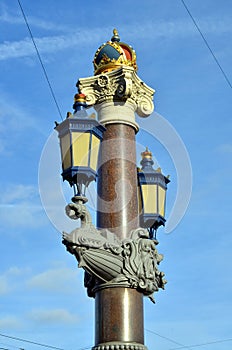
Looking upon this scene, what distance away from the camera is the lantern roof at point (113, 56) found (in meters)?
8.87

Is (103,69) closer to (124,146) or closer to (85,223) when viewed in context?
(124,146)

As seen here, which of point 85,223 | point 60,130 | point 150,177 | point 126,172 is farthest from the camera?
point 150,177

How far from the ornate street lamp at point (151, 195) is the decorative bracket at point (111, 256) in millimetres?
872

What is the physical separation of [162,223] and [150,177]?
0.68 m

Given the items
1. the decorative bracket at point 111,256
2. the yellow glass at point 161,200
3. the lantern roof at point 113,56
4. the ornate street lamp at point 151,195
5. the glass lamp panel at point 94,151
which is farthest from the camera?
the lantern roof at point 113,56

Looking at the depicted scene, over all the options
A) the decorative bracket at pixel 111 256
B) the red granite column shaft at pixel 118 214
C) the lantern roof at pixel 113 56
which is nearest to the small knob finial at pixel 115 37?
the lantern roof at pixel 113 56

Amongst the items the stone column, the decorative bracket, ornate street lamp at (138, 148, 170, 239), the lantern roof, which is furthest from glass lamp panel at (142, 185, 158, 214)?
the lantern roof

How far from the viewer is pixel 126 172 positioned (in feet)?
27.5

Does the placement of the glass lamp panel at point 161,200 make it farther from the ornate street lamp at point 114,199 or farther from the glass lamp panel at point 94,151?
the glass lamp panel at point 94,151

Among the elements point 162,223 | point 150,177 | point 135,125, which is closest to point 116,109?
point 135,125

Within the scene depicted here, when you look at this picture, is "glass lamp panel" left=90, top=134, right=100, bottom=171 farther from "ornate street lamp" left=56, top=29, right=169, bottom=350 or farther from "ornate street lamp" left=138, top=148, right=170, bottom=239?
"ornate street lamp" left=138, top=148, right=170, bottom=239

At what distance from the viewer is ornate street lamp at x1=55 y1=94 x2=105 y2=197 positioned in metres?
7.55

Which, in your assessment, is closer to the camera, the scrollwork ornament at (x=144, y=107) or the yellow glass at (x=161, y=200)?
the yellow glass at (x=161, y=200)

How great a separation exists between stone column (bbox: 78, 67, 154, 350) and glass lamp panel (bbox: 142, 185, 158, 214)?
1.21ft
